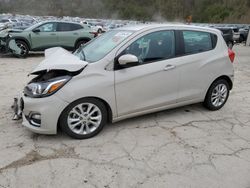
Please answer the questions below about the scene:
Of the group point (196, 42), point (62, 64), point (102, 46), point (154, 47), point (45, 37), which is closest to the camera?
point (62, 64)

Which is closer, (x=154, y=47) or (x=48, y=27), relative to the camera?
(x=154, y=47)

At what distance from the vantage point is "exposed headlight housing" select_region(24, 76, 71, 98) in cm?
372

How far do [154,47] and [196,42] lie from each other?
900 mm

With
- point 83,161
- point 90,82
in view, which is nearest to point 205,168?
point 83,161

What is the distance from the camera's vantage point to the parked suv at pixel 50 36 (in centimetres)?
1190

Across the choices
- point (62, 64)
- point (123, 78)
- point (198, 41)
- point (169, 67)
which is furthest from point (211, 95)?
point (62, 64)

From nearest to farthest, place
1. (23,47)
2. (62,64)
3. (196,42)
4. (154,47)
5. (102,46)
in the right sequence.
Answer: (62,64)
(154,47)
(102,46)
(196,42)
(23,47)

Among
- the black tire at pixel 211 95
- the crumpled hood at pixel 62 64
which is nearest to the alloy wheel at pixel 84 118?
the crumpled hood at pixel 62 64

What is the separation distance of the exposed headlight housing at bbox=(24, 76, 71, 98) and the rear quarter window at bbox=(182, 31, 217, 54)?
207cm

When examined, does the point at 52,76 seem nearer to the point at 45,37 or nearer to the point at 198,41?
the point at 198,41

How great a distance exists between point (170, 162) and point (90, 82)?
1.48 m

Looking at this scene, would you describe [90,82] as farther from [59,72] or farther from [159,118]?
[159,118]

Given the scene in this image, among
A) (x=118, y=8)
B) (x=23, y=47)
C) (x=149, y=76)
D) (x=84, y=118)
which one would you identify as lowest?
(x=84, y=118)

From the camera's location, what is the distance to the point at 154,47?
439 cm
